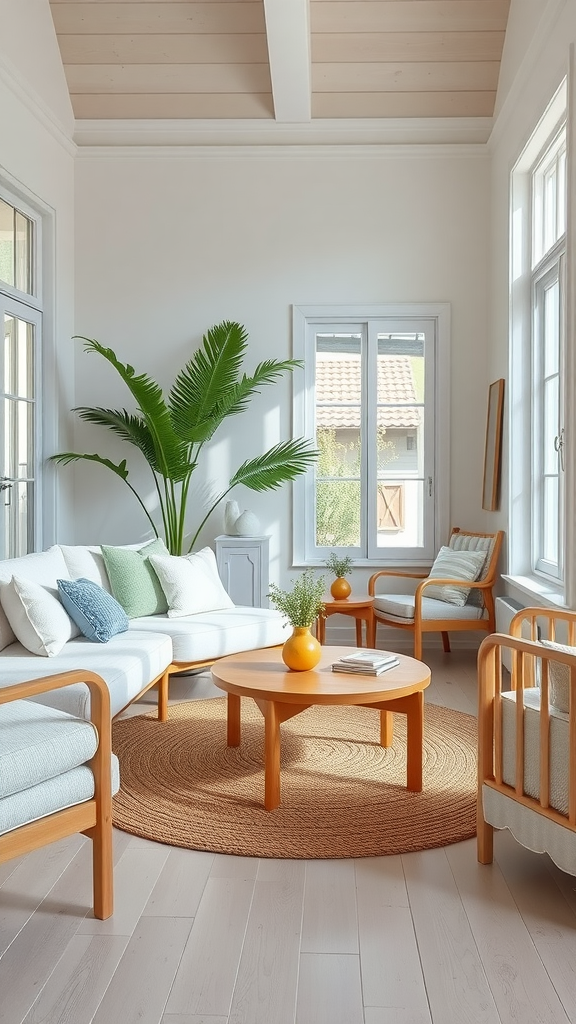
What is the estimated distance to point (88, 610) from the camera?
148 inches

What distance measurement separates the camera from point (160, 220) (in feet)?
19.6

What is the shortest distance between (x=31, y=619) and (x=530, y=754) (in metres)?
2.05

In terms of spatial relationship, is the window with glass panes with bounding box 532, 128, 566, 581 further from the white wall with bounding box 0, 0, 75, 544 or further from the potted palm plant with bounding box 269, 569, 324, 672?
the white wall with bounding box 0, 0, 75, 544

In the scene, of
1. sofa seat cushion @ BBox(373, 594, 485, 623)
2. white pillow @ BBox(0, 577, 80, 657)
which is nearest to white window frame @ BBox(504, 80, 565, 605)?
sofa seat cushion @ BBox(373, 594, 485, 623)

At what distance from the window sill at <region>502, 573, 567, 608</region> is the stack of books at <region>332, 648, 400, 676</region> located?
916 mm

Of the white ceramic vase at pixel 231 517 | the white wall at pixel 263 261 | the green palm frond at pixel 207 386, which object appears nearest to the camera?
the green palm frond at pixel 207 386

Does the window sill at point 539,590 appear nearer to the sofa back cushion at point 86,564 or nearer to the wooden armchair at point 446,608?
the wooden armchair at point 446,608

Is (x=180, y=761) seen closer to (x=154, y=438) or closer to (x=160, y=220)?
(x=154, y=438)

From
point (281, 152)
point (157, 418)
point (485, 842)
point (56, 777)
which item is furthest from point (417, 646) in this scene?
point (281, 152)

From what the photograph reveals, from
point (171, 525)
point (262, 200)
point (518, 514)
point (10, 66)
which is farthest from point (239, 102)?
point (518, 514)

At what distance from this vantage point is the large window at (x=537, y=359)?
456 centimetres

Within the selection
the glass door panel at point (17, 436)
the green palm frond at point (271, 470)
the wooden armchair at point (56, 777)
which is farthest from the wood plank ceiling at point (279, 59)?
the wooden armchair at point (56, 777)

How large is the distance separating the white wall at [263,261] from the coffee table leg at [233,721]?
245 cm

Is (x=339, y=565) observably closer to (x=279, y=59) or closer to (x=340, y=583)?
(x=340, y=583)
